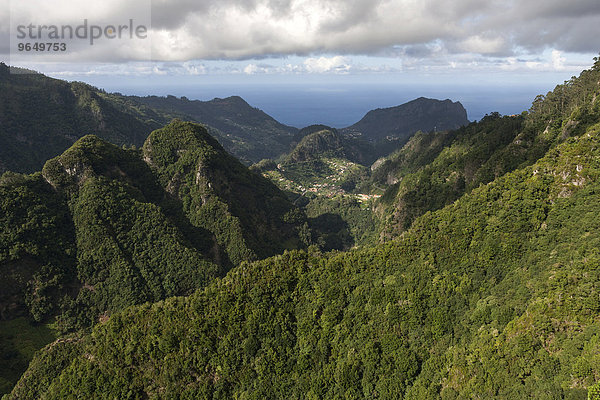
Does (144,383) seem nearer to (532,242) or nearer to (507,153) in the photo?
(532,242)

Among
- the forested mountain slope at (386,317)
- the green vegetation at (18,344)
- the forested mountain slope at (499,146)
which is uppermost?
the forested mountain slope at (499,146)

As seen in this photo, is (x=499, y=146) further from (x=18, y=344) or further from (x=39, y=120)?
(x=39, y=120)

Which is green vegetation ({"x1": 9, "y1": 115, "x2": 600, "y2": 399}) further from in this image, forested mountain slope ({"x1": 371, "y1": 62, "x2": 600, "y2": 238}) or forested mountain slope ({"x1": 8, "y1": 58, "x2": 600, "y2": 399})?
forested mountain slope ({"x1": 371, "y1": 62, "x2": 600, "y2": 238})

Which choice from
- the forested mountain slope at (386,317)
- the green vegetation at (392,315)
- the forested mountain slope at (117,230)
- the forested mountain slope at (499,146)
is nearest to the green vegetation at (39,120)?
the forested mountain slope at (117,230)

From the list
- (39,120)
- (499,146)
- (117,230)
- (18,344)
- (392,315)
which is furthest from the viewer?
(39,120)

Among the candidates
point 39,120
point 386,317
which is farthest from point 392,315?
point 39,120

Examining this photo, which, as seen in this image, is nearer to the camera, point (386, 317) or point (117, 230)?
point (386, 317)

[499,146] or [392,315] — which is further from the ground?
[499,146]

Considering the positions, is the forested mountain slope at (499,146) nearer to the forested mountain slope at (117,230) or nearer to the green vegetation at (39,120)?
the forested mountain slope at (117,230)
